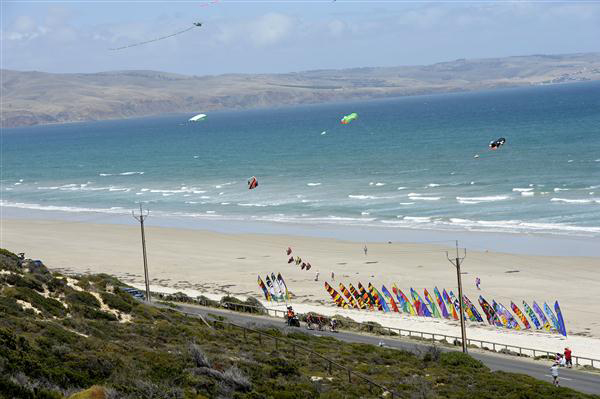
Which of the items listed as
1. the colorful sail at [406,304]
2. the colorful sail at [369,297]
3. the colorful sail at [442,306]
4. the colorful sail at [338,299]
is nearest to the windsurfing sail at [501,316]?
the colorful sail at [442,306]

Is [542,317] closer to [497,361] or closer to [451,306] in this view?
[451,306]

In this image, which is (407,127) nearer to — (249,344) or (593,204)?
(593,204)

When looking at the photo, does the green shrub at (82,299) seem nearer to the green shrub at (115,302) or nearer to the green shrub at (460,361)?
the green shrub at (115,302)

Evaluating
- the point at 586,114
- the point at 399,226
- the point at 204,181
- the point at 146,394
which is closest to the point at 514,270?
the point at 399,226

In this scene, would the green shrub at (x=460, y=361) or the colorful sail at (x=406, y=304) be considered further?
the colorful sail at (x=406, y=304)

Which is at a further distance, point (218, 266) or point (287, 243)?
point (287, 243)
